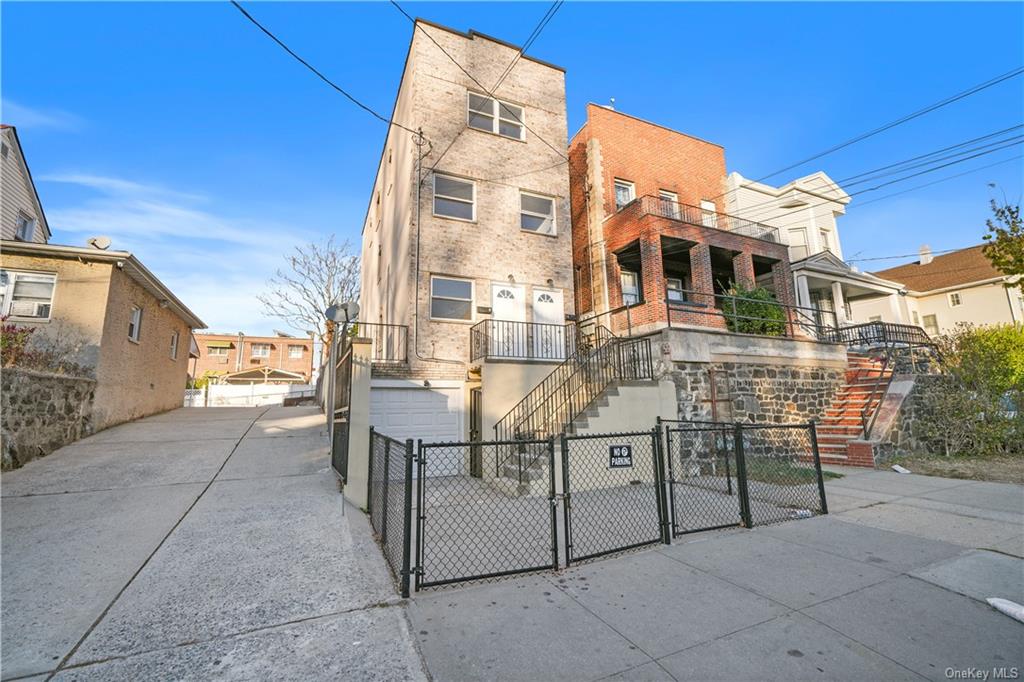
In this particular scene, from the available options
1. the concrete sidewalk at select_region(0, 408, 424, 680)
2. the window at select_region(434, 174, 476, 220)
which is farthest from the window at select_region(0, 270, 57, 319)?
the window at select_region(434, 174, 476, 220)

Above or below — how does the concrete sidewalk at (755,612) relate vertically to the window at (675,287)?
below

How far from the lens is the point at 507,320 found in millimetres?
11055

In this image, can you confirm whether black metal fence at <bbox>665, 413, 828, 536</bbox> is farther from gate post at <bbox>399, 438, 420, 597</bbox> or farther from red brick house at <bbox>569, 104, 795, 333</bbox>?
red brick house at <bbox>569, 104, 795, 333</bbox>

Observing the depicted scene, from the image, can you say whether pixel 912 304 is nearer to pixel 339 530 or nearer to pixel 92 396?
pixel 339 530

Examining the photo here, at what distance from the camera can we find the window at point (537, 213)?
1281cm

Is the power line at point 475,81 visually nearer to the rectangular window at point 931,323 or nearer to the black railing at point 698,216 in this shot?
the black railing at point 698,216

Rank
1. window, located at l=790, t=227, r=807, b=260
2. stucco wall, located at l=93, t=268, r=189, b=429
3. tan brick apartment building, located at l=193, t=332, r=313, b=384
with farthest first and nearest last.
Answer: tan brick apartment building, located at l=193, t=332, r=313, b=384 < window, located at l=790, t=227, r=807, b=260 < stucco wall, located at l=93, t=268, r=189, b=429

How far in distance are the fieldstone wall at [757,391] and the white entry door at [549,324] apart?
318 cm

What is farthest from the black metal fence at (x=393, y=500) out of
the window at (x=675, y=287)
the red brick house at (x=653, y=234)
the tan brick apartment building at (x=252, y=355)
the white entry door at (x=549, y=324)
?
the tan brick apartment building at (x=252, y=355)

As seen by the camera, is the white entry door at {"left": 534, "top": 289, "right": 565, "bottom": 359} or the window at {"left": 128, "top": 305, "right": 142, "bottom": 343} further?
the window at {"left": 128, "top": 305, "right": 142, "bottom": 343}

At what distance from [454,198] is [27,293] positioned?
34.6 ft

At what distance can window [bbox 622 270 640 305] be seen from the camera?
14.2 metres

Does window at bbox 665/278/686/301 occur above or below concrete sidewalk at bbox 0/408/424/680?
above

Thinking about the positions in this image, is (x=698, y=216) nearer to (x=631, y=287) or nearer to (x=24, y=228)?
(x=631, y=287)
